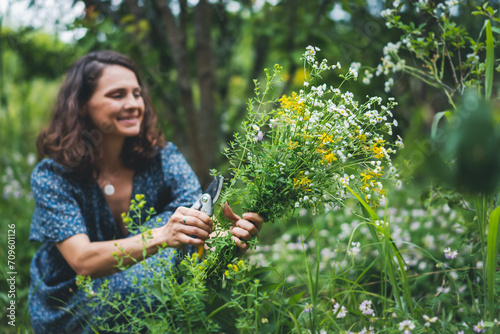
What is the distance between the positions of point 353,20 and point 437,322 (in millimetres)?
2425

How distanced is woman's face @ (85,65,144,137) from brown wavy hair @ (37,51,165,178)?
0.04 m

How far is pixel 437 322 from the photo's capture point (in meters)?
1.34

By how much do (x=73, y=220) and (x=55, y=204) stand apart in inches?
4.5

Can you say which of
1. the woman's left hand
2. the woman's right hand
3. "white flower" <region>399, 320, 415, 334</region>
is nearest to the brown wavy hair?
the woman's right hand

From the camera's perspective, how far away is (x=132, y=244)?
5.37 ft

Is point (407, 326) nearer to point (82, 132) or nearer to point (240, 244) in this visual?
point (240, 244)

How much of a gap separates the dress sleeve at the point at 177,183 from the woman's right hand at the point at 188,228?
525 millimetres

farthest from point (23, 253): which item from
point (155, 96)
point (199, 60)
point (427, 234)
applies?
point (427, 234)

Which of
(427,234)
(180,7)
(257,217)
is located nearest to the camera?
(257,217)

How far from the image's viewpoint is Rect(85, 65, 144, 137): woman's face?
2.00 m

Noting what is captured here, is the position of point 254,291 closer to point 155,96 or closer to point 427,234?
point 427,234

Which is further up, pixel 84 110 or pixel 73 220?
pixel 84 110

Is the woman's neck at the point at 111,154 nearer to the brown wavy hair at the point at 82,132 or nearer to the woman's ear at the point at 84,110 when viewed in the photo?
the brown wavy hair at the point at 82,132

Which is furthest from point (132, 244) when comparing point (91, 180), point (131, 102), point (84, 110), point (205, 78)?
point (205, 78)
